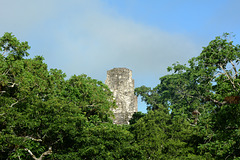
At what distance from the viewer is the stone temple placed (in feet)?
126

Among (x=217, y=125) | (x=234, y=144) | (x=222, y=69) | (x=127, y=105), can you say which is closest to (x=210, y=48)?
(x=222, y=69)

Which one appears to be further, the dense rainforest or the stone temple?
the stone temple

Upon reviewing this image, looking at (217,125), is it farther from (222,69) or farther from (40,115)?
(40,115)

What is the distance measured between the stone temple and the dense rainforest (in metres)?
17.2

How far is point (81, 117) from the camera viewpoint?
14.5 m

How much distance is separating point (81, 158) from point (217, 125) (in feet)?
23.8

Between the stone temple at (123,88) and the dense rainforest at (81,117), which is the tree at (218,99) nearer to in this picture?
the dense rainforest at (81,117)

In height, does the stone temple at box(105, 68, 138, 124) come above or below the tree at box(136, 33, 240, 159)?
above

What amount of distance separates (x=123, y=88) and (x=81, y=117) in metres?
24.6

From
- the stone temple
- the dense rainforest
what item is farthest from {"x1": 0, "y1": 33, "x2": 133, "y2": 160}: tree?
the stone temple

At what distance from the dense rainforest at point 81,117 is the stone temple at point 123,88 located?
17.2 metres

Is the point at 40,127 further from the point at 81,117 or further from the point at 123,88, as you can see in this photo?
the point at 123,88

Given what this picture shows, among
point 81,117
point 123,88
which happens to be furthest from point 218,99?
point 123,88

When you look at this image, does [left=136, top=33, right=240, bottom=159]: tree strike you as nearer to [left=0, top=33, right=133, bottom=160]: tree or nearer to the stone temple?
[left=0, top=33, right=133, bottom=160]: tree
